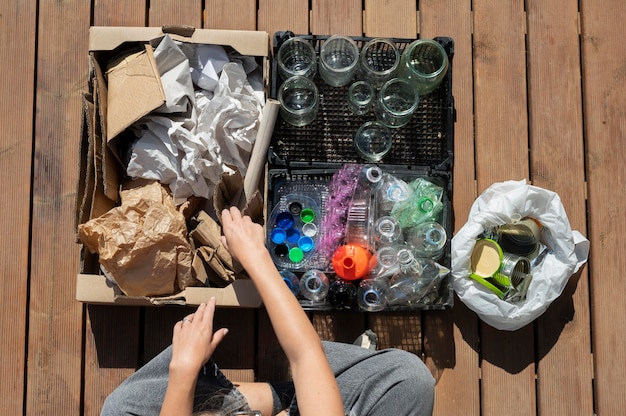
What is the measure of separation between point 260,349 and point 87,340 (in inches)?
21.1

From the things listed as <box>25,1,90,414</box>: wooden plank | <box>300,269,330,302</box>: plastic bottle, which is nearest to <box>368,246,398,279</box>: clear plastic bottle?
<box>300,269,330,302</box>: plastic bottle

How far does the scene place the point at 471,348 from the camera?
66.2 inches

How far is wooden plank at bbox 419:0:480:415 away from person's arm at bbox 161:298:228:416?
0.71 meters

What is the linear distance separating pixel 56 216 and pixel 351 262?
37.0 inches

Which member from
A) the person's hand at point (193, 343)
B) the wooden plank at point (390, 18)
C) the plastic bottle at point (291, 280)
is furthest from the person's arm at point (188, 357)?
the wooden plank at point (390, 18)

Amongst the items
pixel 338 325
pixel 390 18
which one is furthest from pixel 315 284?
pixel 390 18

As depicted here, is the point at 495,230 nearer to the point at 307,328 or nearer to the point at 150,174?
the point at 307,328

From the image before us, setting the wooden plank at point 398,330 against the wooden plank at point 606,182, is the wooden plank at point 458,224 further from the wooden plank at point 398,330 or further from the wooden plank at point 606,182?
the wooden plank at point 606,182

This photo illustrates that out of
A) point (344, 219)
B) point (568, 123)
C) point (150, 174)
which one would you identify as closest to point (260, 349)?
point (344, 219)

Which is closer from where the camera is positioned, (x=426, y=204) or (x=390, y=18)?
(x=426, y=204)

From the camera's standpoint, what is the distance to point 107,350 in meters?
1.64

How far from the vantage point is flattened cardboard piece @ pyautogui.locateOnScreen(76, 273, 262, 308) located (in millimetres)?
1479

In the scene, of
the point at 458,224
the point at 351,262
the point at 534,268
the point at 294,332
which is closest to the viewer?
the point at 294,332

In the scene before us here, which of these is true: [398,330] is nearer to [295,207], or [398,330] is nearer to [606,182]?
[295,207]
